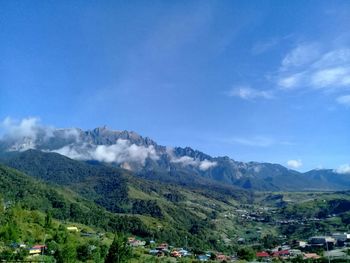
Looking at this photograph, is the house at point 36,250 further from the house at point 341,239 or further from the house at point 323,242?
the house at point 341,239

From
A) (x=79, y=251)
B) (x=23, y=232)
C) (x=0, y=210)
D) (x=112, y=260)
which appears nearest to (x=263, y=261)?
(x=79, y=251)

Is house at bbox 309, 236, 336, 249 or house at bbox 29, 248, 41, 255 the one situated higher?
house at bbox 29, 248, 41, 255

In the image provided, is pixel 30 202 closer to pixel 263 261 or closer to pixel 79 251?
pixel 79 251

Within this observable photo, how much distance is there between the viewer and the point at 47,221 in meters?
139

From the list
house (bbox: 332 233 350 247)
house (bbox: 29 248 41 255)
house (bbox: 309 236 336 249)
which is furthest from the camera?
house (bbox: 332 233 350 247)

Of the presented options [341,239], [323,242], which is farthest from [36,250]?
[341,239]

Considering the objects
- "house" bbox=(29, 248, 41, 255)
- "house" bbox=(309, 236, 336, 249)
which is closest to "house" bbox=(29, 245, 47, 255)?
"house" bbox=(29, 248, 41, 255)

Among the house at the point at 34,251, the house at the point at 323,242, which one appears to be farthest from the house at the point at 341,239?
the house at the point at 34,251

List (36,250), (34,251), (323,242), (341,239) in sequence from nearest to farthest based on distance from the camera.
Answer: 1. (34,251)
2. (36,250)
3. (341,239)
4. (323,242)

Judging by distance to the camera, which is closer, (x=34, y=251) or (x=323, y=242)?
(x=34, y=251)

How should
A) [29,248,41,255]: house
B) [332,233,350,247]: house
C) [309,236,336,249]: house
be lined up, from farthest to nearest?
[332,233,350,247]: house, [309,236,336,249]: house, [29,248,41,255]: house

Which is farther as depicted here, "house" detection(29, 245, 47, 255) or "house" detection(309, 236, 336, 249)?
"house" detection(309, 236, 336, 249)

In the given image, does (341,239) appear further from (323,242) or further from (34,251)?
(34,251)

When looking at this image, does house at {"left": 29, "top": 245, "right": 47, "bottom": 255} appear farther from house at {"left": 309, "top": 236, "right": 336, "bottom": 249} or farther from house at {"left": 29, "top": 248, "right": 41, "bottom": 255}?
house at {"left": 309, "top": 236, "right": 336, "bottom": 249}
